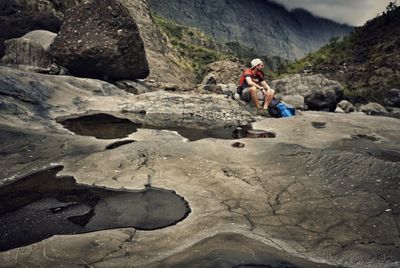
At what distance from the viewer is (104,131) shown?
328 inches

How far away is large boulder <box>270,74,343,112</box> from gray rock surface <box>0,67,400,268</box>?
825 cm

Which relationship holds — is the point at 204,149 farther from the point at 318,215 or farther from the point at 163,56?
the point at 163,56

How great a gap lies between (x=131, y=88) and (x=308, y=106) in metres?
8.73

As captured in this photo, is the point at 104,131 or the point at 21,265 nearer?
the point at 21,265

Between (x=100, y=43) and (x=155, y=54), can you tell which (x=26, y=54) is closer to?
(x=100, y=43)

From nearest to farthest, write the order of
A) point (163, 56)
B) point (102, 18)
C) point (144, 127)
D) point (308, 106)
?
point (144, 127), point (102, 18), point (308, 106), point (163, 56)

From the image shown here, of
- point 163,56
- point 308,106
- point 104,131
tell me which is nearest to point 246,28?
point 163,56

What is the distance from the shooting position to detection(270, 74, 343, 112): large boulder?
1786cm

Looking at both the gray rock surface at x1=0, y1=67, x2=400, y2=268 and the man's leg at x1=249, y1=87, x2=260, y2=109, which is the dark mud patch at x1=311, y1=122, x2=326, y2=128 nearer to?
the gray rock surface at x1=0, y1=67, x2=400, y2=268

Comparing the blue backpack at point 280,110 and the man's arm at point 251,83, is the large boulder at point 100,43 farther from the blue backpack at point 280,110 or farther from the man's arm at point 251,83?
the blue backpack at point 280,110

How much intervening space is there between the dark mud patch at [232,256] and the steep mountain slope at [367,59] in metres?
24.0

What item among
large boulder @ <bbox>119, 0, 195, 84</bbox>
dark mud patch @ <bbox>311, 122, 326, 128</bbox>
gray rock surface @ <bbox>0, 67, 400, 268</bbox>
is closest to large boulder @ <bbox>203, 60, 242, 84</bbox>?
large boulder @ <bbox>119, 0, 195, 84</bbox>

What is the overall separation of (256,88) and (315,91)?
716 centimetres

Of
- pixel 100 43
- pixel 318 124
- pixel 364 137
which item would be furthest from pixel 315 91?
pixel 364 137
